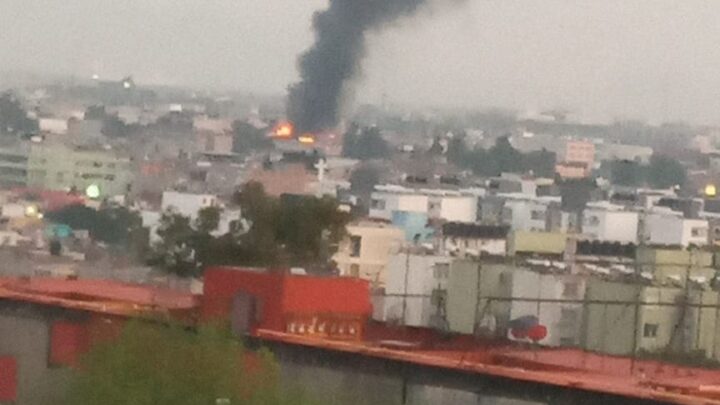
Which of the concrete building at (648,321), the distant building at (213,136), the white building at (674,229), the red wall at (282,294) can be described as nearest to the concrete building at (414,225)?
the white building at (674,229)

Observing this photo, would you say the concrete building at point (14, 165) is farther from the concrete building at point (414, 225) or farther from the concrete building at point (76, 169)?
the concrete building at point (414, 225)

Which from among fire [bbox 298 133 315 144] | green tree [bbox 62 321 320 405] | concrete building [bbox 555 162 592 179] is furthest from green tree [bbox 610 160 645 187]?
green tree [bbox 62 321 320 405]

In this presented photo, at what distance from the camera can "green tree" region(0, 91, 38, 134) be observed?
25.1 m

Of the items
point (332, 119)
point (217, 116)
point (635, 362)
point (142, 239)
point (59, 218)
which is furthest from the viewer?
point (217, 116)

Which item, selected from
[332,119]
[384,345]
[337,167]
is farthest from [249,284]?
[337,167]

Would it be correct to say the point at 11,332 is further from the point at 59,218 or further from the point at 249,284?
the point at 59,218

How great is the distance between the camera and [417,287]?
49.0 feet

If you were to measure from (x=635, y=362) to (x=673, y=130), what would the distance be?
1482 cm

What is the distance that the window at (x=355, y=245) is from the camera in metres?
16.6

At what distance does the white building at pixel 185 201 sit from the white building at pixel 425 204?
5.58 feet

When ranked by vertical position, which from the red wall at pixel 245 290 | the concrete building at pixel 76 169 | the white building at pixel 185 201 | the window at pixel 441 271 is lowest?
the red wall at pixel 245 290

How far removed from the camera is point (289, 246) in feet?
48.4

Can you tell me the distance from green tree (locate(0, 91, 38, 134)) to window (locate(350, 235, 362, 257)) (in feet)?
29.6

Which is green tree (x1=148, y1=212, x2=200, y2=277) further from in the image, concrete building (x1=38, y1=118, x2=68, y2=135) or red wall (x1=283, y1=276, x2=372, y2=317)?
concrete building (x1=38, y1=118, x2=68, y2=135)
